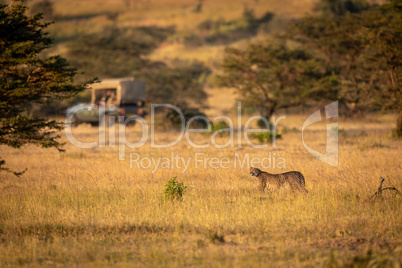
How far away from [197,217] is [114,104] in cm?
1993

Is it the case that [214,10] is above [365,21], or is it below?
above

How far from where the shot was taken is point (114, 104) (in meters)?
26.2

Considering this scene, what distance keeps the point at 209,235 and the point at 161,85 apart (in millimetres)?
29534

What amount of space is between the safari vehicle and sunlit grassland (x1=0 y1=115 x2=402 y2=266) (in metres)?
12.9

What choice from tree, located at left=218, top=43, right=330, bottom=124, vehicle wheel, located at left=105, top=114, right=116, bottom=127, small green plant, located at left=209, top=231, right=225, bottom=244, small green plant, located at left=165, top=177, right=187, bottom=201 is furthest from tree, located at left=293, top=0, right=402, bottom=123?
small green plant, located at left=209, top=231, right=225, bottom=244

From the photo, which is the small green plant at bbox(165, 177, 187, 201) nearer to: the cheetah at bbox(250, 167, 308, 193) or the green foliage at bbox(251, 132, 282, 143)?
the cheetah at bbox(250, 167, 308, 193)

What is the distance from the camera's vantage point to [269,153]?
14.5m

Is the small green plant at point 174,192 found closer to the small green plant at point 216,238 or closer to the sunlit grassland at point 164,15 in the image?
the small green plant at point 216,238

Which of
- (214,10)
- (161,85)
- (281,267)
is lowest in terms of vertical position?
(281,267)

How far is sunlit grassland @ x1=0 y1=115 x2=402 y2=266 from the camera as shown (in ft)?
18.2

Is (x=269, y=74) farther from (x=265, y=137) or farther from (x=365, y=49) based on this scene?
(x=265, y=137)

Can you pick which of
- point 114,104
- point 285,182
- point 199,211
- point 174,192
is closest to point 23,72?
point 174,192

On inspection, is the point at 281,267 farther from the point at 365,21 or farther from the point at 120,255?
the point at 365,21

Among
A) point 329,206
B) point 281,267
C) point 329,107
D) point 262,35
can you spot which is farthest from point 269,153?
point 262,35
